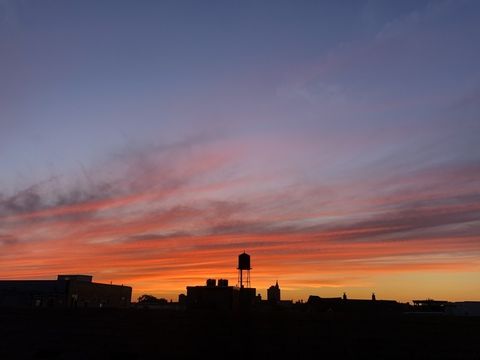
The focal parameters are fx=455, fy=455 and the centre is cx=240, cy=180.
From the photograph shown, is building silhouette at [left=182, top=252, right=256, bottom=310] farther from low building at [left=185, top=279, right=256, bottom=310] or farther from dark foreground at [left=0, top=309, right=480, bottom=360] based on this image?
dark foreground at [left=0, top=309, right=480, bottom=360]

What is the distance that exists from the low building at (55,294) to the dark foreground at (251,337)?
128ft

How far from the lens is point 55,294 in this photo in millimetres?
77938

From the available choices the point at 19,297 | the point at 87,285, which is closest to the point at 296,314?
the point at 87,285

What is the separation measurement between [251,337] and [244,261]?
3357 cm

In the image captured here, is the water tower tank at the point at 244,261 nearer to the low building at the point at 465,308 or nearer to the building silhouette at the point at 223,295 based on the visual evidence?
the building silhouette at the point at 223,295

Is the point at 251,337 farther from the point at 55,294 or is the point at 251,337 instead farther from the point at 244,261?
the point at 55,294

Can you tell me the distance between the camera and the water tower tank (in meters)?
66.8

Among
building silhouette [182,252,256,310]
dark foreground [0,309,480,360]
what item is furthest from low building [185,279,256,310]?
dark foreground [0,309,480,360]

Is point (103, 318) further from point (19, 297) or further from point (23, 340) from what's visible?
point (19, 297)

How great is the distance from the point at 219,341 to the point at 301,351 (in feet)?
19.9

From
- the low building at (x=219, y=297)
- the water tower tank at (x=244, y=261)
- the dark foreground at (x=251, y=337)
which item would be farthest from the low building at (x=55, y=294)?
the dark foreground at (x=251, y=337)

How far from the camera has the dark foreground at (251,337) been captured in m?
31.6

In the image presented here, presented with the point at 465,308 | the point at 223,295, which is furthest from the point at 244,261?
the point at 465,308

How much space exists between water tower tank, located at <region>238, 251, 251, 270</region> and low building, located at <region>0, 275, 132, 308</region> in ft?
89.9
